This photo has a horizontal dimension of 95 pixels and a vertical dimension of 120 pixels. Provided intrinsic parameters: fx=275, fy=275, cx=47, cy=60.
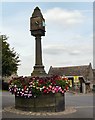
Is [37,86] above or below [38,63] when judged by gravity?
below

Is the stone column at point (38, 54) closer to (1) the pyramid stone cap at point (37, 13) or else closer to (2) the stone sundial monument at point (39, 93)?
(1) the pyramid stone cap at point (37, 13)

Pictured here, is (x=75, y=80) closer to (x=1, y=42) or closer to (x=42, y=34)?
(x=1, y=42)

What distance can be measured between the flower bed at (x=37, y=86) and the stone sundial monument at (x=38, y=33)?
4.62 feet

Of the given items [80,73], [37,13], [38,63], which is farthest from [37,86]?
[80,73]

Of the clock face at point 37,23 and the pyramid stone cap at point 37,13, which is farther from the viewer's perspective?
the pyramid stone cap at point 37,13

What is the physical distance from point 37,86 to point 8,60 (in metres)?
27.3

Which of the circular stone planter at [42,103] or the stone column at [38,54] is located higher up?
the stone column at [38,54]

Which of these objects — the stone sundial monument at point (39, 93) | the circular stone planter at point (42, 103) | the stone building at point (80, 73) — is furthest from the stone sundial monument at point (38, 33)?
the stone building at point (80, 73)

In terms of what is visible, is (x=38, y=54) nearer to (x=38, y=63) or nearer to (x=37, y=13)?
(x=38, y=63)

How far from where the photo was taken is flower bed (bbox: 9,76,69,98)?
11375mm

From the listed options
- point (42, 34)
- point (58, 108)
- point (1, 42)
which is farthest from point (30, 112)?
point (1, 42)

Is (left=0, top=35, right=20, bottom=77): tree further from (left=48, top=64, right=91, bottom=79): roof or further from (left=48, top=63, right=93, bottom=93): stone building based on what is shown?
(left=48, top=64, right=91, bottom=79): roof

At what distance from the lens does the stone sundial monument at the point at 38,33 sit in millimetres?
13586

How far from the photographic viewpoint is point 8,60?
3822cm
